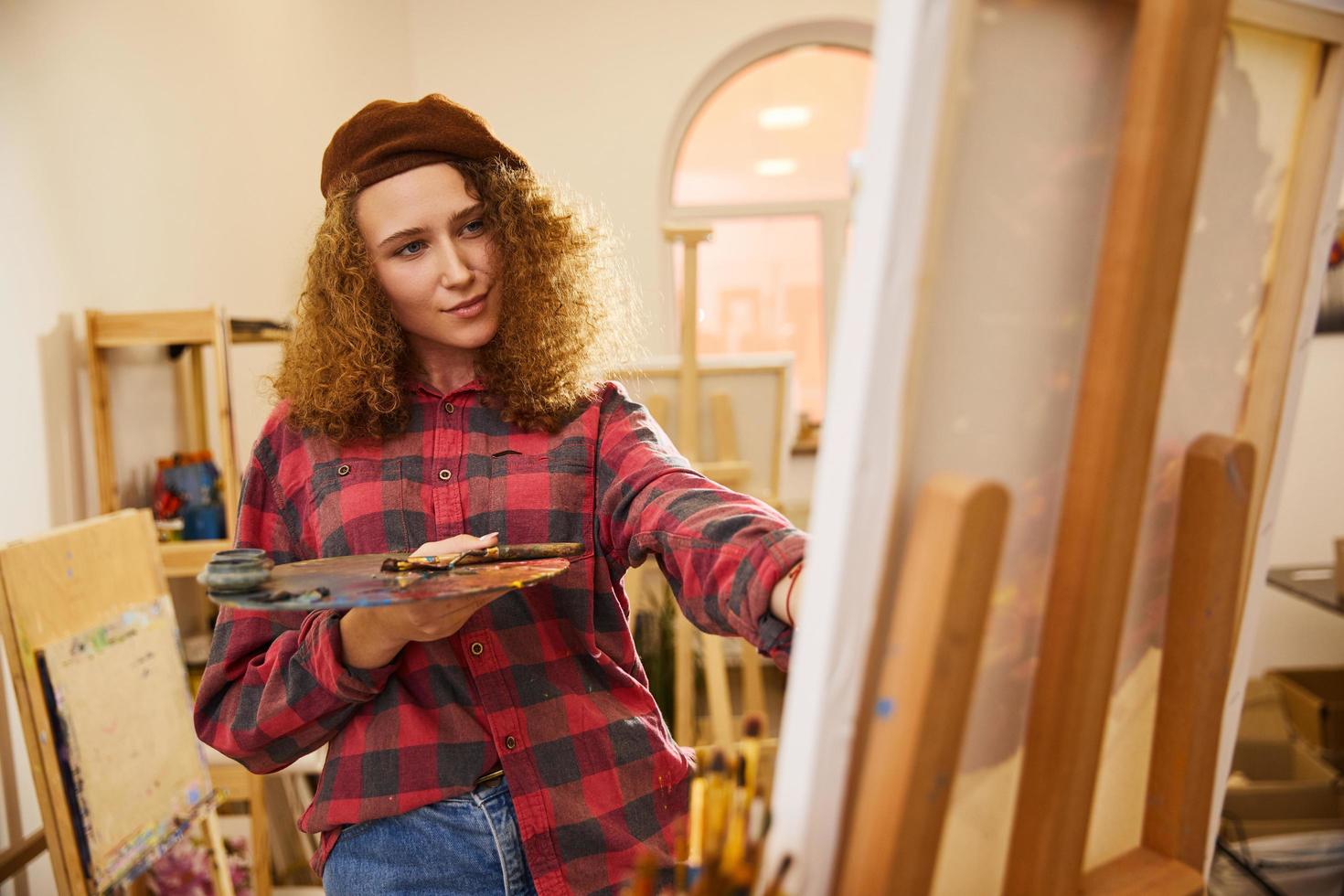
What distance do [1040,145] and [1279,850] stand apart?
8.46ft

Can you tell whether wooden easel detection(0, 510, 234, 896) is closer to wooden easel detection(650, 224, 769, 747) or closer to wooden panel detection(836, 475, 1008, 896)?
wooden easel detection(650, 224, 769, 747)

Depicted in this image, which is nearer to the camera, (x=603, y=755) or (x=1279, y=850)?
(x=603, y=755)

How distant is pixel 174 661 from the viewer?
178cm

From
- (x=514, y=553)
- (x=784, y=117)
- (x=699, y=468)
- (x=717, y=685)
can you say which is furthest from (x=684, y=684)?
(x=784, y=117)

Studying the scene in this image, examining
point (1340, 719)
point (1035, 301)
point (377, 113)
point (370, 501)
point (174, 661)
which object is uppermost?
point (377, 113)

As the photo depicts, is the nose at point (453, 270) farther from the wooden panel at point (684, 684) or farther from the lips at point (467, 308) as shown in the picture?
the wooden panel at point (684, 684)

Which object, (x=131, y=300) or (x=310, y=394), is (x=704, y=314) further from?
(x=310, y=394)

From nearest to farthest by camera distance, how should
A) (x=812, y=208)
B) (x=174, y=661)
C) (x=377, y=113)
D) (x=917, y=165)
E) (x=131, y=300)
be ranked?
(x=917, y=165) → (x=377, y=113) → (x=174, y=661) → (x=131, y=300) → (x=812, y=208)

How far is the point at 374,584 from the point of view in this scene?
71cm

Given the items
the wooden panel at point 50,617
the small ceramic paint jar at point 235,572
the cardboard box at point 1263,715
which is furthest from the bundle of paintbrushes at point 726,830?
the cardboard box at point 1263,715

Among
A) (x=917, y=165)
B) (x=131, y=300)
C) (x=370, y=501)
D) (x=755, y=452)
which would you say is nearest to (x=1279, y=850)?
(x=755, y=452)

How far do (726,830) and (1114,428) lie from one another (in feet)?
1.02

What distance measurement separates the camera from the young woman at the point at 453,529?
97cm

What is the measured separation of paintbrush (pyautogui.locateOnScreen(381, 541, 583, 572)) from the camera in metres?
0.77
